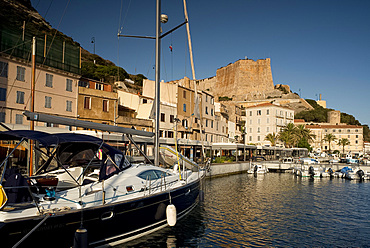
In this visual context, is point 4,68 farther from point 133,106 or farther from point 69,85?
point 133,106

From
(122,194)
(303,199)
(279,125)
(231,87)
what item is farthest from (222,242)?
(231,87)

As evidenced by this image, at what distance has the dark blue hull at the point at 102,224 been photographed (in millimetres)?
6739

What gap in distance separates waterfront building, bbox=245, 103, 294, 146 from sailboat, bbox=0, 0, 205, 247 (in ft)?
230

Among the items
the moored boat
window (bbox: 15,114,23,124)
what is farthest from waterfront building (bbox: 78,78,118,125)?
the moored boat

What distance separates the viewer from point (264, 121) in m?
80.2

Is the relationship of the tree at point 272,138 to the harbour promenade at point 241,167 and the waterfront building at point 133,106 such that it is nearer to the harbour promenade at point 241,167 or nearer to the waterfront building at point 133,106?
the harbour promenade at point 241,167

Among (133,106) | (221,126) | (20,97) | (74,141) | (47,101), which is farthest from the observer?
(221,126)

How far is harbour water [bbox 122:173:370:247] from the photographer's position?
1145 cm

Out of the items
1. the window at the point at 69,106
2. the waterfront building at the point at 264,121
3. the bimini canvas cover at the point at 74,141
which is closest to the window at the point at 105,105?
the window at the point at 69,106

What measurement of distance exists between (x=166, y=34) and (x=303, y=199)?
15.7 meters

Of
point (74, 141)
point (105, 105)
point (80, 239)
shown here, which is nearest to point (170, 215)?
point (80, 239)

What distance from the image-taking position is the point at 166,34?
1451 centimetres

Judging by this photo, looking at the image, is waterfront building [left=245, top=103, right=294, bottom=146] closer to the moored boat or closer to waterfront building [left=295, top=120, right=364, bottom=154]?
waterfront building [left=295, top=120, right=364, bottom=154]

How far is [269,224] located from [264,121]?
6875cm
